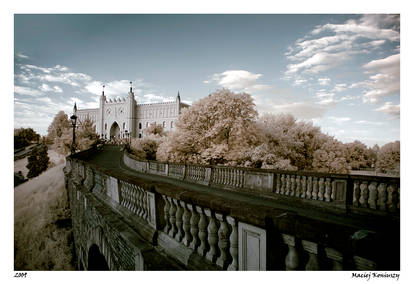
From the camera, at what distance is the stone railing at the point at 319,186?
4395 millimetres

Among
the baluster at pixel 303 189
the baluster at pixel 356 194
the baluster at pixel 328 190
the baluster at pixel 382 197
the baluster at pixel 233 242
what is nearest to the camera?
the baluster at pixel 233 242

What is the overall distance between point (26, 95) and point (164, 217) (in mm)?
4936

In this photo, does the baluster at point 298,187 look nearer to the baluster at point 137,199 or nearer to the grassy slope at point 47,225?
the baluster at point 137,199

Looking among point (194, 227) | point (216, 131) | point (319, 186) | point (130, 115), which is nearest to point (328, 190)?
point (319, 186)

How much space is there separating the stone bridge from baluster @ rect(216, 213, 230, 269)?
0.03 ft

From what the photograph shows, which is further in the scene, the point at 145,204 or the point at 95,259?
the point at 95,259

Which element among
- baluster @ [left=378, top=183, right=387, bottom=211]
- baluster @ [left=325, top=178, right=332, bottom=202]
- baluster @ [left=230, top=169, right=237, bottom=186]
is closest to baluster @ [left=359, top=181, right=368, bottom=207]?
baluster @ [left=378, top=183, right=387, bottom=211]

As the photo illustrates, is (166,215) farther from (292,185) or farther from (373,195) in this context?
(373,195)

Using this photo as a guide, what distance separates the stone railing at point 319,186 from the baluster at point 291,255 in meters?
4.09

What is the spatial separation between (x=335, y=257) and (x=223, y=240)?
995 millimetres

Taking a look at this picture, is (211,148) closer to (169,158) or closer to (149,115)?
(169,158)

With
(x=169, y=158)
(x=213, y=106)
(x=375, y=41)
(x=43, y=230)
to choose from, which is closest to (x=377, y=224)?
(x=375, y=41)

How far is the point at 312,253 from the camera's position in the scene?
1496 millimetres
